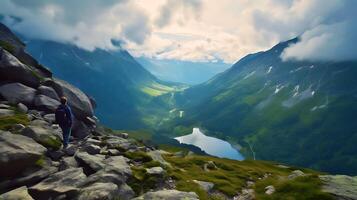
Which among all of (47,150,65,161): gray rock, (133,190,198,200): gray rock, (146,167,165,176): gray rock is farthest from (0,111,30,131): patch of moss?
(133,190,198,200): gray rock

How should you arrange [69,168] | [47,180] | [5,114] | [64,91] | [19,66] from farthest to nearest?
[64,91] → [19,66] → [5,114] → [69,168] → [47,180]

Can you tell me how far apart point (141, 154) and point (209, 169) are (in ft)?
52.8

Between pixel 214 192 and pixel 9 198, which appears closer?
pixel 9 198

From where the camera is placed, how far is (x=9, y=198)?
82.4ft

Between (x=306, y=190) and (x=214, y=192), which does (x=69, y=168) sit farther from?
Result: (x=306, y=190)

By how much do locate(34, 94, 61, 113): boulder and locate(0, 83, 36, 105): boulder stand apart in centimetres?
128

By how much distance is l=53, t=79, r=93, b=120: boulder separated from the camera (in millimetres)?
69706

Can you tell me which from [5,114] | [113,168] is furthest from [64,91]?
[113,168]

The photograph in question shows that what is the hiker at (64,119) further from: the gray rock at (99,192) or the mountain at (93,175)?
the gray rock at (99,192)

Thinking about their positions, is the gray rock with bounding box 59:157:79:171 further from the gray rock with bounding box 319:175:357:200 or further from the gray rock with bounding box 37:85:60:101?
the gray rock with bounding box 37:85:60:101

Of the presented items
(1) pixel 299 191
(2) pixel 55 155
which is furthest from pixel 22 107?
(1) pixel 299 191

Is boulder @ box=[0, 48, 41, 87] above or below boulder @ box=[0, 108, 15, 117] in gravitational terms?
above

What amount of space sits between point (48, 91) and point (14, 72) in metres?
6.47

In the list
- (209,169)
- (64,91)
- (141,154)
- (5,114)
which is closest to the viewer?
(141,154)
